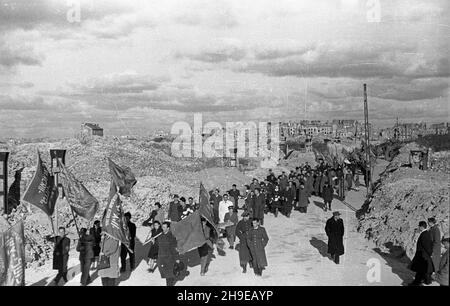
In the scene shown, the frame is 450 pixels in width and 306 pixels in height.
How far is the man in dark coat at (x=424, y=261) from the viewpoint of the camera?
25.2 ft

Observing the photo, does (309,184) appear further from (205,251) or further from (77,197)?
(77,197)

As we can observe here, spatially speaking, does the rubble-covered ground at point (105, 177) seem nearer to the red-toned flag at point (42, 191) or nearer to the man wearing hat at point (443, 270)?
the red-toned flag at point (42, 191)

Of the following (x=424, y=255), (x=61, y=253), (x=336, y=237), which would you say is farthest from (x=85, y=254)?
(x=424, y=255)

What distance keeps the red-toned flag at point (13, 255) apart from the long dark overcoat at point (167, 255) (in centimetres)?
242

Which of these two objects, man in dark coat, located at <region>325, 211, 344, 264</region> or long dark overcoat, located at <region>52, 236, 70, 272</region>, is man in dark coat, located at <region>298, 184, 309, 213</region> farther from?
long dark overcoat, located at <region>52, 236, 70, 272</region>

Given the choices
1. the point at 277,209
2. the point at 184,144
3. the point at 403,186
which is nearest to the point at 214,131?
the point at 184,144

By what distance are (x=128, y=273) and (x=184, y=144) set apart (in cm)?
3277

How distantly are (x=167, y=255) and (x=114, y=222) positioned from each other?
3.95ft

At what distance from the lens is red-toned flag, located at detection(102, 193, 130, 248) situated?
7.94 m

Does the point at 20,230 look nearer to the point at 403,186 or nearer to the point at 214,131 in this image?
the point at 403,186

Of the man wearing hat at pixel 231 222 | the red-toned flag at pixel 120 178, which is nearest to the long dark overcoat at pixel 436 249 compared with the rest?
the man wearing hat at pixel 231 222

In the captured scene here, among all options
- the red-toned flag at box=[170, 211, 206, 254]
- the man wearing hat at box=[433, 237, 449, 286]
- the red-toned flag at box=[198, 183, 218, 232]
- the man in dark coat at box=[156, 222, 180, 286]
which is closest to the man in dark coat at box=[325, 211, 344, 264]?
the man wearing hat at box=[433, 237, 449, 286]

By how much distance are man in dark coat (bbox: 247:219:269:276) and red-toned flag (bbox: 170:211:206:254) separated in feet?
A: 3.27
